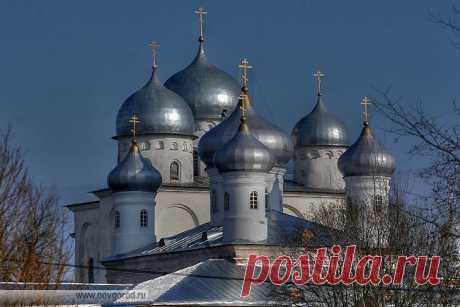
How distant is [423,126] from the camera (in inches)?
558

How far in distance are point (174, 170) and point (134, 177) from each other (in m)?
3.28

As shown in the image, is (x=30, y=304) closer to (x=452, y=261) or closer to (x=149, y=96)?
(x=452, y=261)

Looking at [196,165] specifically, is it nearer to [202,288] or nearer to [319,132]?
[319,132]

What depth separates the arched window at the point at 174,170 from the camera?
172 ft

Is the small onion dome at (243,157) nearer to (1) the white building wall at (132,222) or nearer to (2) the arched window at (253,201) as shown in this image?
(2) the arched window at (253,201)

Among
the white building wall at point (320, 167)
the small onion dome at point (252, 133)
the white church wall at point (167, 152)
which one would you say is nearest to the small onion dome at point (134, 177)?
the small onion dome at point (252, 133)

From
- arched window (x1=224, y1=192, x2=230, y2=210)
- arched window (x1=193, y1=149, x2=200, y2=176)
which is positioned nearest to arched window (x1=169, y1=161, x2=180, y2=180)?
arched window (x1=193, y1=149, x2=200, y2=176)

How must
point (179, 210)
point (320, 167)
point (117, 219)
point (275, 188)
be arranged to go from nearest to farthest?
point (275, 188)
point (117, 219)
point (179, 210)
point (320, 167)

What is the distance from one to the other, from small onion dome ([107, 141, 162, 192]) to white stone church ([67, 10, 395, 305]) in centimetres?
3

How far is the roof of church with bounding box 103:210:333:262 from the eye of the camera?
42.6m

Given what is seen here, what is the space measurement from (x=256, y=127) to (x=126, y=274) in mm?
6632

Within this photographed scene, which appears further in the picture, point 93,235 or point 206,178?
point 93,235

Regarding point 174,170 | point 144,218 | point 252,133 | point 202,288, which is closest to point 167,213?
point 174,170

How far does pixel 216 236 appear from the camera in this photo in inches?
1822
